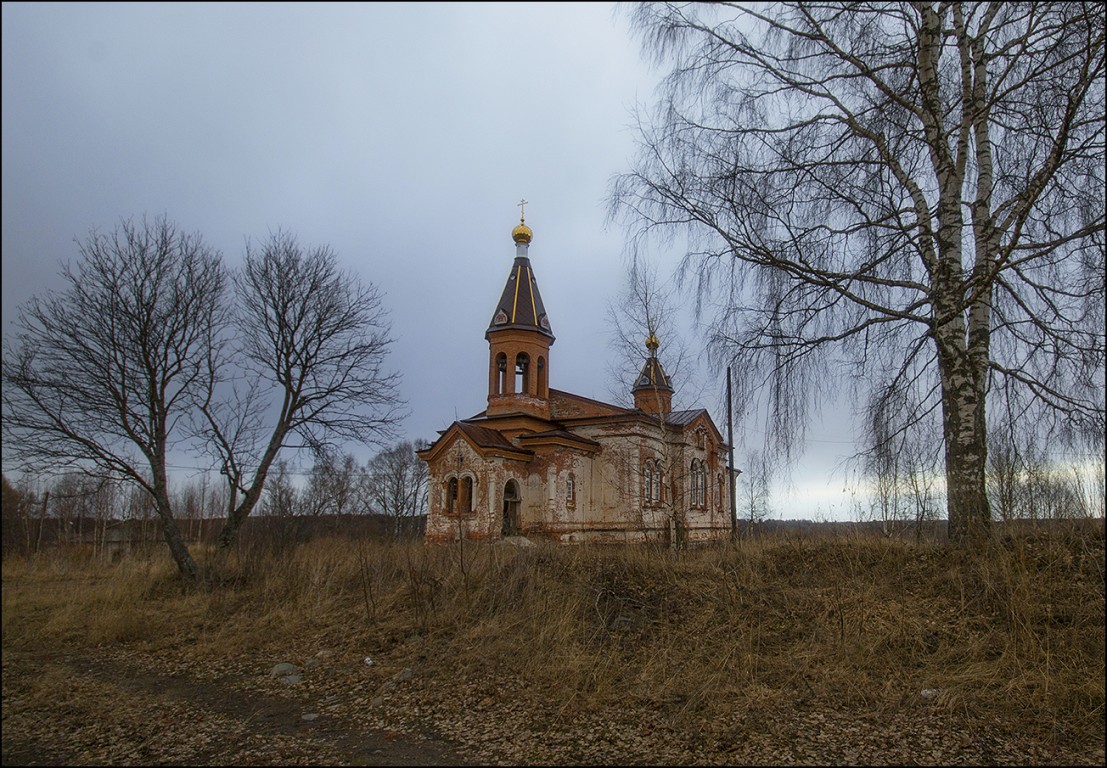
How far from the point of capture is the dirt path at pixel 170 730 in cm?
521

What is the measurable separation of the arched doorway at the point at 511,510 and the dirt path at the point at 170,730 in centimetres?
1982

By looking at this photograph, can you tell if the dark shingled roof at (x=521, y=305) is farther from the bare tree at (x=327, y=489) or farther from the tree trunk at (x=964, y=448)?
the tree trunk at (x=964, y=448)

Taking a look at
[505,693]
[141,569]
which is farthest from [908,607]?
[141,569]

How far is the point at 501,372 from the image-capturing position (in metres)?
30.2

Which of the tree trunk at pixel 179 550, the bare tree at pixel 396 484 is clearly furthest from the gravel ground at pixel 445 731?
the bare tree at pixel 396 484

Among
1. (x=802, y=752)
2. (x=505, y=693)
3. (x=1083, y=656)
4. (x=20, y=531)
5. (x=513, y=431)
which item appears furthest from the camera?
(x=513, y=431)

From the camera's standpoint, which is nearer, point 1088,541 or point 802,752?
point 802,752

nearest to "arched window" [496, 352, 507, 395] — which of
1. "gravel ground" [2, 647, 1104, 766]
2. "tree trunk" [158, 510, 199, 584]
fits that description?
"tree trunk" [158, 510, 199, 584]

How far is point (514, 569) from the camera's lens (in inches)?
405

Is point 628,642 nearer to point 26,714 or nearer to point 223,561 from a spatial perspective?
point 26,714

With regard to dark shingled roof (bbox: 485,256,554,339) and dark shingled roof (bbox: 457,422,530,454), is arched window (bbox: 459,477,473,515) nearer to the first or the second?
dark shingled roof (bbox: 457,422,530,454)

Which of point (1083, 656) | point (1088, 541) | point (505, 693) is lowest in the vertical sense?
point (505, 693)

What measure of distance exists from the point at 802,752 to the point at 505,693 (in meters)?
2.81

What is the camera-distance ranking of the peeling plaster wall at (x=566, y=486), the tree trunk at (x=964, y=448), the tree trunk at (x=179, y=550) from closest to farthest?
the tree trunk at (x=964, y=448) < the tree trunk at (x=179, y=550) < the peeling plaster wall at (x=566, y=486)
